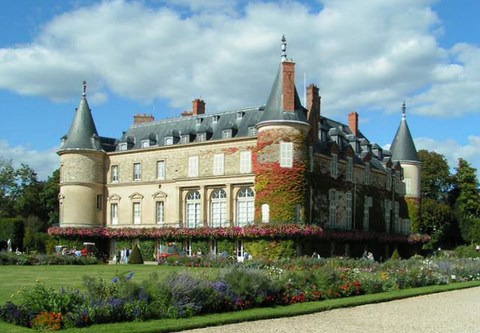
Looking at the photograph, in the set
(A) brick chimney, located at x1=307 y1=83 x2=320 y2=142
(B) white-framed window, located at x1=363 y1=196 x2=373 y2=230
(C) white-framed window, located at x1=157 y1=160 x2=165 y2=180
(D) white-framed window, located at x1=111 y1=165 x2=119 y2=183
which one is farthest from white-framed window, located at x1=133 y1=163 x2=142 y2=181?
Answer: (B) white-framed window, located at x1=363 y1=196 x2=373 y2=230

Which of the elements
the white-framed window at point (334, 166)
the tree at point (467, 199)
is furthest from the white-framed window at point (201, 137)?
the tree at point (467, 199)

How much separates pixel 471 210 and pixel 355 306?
52.4m

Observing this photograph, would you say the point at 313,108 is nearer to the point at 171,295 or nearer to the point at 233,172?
the point at 233,172

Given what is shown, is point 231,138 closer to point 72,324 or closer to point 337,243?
point 337,243

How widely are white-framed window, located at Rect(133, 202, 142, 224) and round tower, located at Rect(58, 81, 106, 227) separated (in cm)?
261

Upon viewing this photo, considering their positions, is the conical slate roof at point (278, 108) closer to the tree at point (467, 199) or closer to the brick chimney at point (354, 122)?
the brick chimney at point (354, 122)

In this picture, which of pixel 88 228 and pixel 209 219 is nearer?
pixel 209 219

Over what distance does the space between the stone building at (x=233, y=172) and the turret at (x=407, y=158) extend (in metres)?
1.45

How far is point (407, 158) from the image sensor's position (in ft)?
179

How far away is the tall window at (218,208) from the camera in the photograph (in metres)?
42.1

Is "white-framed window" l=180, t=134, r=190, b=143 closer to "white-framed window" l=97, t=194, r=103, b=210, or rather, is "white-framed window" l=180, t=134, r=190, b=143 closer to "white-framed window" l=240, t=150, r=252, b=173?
"white-framed window" l=240, t=150, r=252, b=173

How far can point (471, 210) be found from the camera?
64.8m

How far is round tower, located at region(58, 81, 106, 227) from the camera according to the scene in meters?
46.3

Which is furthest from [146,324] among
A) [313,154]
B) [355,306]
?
[313,154]
